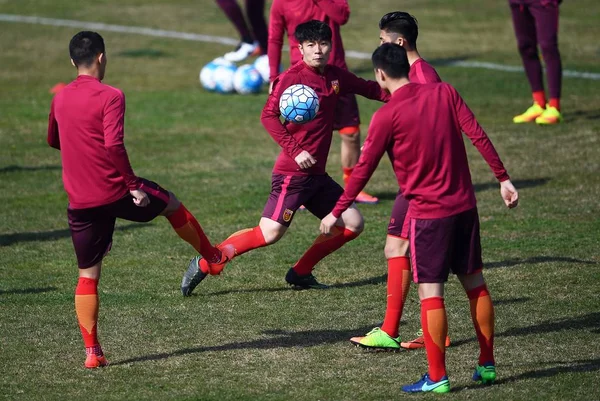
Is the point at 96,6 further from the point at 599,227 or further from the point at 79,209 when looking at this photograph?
the point at 79,209

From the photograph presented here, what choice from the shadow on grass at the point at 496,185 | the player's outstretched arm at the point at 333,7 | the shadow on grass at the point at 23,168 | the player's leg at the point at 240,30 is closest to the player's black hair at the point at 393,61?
the player's outstretched arm at the point at 333,7

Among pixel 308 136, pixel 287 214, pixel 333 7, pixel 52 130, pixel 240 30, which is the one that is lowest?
pixel 287 214

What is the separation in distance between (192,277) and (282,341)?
1334mm

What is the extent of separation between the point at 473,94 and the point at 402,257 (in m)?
10.6

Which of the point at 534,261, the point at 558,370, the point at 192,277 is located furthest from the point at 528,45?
the point at 558,370

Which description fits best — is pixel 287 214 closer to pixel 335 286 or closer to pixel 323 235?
pixel 323 235

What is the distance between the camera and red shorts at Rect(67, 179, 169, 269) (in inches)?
284

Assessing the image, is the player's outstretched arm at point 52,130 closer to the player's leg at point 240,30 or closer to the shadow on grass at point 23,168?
the shadow on grass at point 23,168

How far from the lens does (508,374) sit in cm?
701

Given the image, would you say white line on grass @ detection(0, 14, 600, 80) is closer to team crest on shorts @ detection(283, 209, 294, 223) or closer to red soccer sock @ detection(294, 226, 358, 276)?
red soccer sock @ detection(294, 226, 358, 276)

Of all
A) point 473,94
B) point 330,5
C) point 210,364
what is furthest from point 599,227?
point 473,94

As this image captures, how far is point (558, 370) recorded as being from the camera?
23.1 ft

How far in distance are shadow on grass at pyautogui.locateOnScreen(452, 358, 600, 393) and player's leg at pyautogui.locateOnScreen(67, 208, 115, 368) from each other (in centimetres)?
234

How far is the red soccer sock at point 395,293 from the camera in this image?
7637 mm
